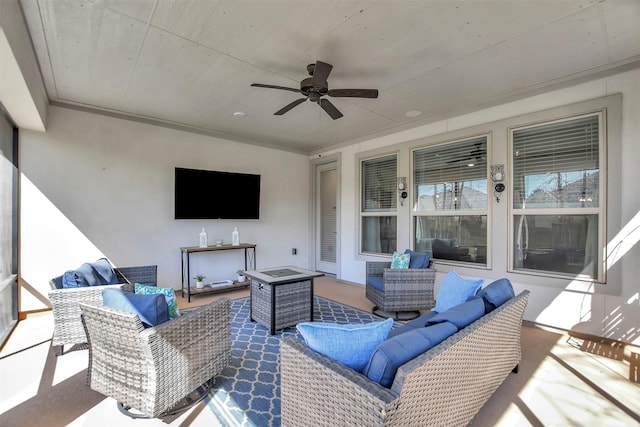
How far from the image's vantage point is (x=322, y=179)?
6602 mm

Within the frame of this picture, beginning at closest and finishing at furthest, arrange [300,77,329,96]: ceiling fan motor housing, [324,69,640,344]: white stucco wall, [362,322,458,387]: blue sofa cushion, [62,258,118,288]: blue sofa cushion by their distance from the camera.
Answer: [362,322,458,387]: blue sofa cushion, [62,258,118,288]: blue sofa cushion, [300,77,329,96]: ceiling fan motor housing, [324,69,640,344]: white stucco wall

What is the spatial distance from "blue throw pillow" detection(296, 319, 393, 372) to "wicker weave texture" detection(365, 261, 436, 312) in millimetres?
2337

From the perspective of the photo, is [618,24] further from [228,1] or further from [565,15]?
[228,1]

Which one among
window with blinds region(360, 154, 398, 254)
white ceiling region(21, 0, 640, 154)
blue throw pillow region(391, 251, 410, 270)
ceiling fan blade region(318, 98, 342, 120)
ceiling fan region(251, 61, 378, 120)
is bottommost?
blue throw pillow region(391, 251, 410, 270)

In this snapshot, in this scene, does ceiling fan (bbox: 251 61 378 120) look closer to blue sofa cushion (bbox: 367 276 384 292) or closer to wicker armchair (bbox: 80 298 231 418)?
wicker armchair (bbox: 80 298 231 418)

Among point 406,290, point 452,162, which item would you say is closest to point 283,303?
point 406,290

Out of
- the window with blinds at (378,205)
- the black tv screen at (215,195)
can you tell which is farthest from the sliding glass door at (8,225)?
the window with blinds at (378,205)

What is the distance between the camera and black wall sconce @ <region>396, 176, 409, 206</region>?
4.86 m

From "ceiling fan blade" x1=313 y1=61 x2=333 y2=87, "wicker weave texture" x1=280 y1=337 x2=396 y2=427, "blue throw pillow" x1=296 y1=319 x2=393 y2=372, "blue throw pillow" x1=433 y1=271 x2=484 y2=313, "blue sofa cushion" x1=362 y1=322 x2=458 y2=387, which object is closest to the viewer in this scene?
"wicker weave texture" x1=280 y1=337 x2=396 y2=427

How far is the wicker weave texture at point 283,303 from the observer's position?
322 cm

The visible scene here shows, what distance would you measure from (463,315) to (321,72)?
2236 millimetres

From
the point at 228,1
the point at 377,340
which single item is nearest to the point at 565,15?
the point at 228,1

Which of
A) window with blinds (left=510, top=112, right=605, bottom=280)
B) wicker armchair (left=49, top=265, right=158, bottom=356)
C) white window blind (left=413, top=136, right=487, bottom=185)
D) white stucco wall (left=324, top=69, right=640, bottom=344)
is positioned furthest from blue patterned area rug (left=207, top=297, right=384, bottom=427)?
white window blind (left=413, top=136, right=487, bottom=185)

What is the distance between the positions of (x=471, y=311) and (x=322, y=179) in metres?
4.98
